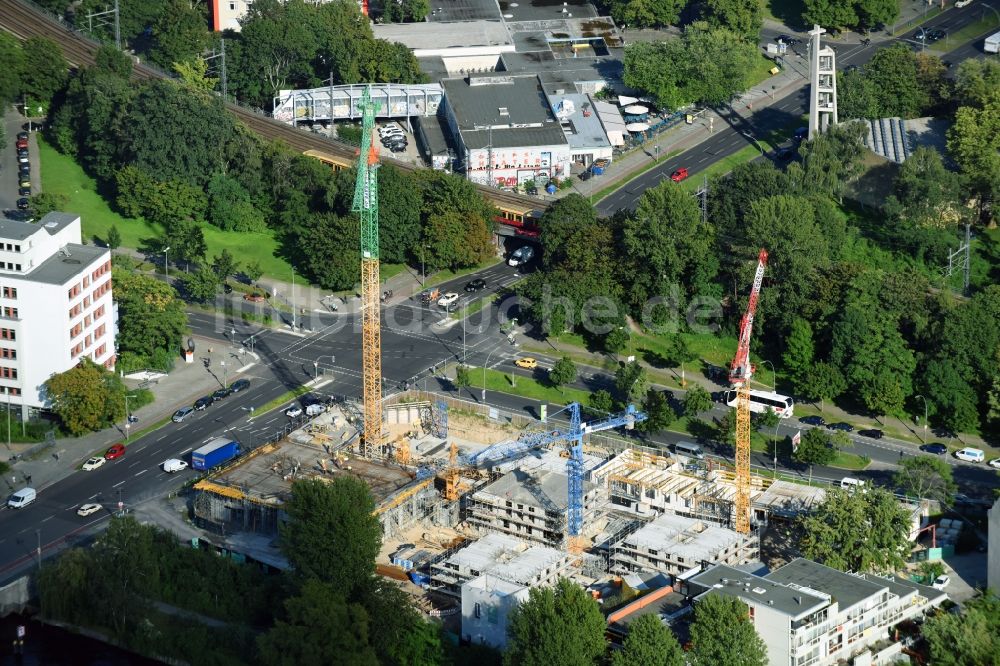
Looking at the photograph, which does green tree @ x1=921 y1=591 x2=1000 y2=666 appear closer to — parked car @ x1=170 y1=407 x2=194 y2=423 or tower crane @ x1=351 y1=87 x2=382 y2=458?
tower crane @ x1=351 y1=87 x2=382 y2=458

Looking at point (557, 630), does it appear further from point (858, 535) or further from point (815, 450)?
point (815, 450)

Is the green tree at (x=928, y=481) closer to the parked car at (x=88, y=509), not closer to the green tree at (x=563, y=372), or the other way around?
the green tree at (x=563, y=372)

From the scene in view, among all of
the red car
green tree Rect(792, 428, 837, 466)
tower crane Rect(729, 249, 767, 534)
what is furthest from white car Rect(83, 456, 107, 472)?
green tree Rect(792, 428, 837, 466)

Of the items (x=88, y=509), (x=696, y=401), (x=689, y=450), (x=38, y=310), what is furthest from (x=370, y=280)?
(x=689, y=450)

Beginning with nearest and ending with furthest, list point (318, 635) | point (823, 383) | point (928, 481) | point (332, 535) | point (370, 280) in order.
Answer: point (318, 635), point (332, 535), point (928, 481), point (370, 280), point (823, 383)

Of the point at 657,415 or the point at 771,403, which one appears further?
the point at 771,403

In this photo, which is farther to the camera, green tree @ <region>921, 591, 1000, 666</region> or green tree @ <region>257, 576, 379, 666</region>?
green tree @ <region>257, 576, 379, 666</region>
